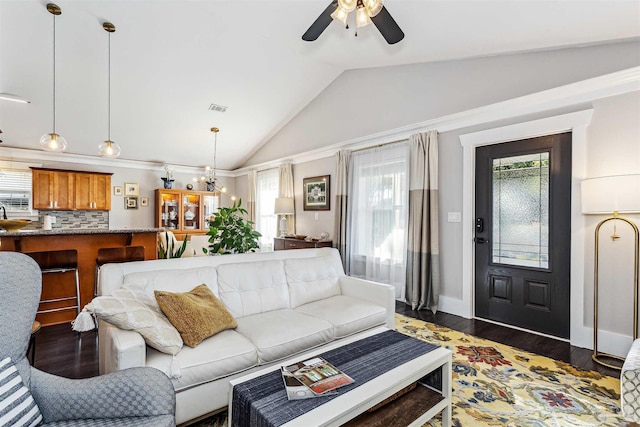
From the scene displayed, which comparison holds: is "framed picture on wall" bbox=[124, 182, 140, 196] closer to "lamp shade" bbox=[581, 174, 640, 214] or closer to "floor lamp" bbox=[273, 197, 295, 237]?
"floor lamp" bbox=[273, 197, 295, 237]

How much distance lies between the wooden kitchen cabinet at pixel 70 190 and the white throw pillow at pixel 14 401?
6093mm

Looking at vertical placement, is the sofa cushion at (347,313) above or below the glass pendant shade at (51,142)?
below

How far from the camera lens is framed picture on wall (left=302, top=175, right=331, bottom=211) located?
18.4 feet

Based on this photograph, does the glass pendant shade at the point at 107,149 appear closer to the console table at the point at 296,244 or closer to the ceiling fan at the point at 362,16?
the ceiling fan at the point at 362,16

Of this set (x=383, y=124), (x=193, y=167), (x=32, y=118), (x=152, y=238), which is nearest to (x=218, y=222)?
(x=152, y=238)

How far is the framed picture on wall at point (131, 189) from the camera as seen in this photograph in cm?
688

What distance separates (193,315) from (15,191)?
6.19 metres

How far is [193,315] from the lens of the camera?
1.87m

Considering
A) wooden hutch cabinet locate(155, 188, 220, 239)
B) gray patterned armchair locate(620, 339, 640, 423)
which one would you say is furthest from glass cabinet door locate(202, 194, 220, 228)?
gray patterned armchair locate(620, 339, 640, 423)

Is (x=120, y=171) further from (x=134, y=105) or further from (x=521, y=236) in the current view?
(x=521, y=236)

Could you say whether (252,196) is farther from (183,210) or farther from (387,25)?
(387,25)

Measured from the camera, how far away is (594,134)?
2.83 m

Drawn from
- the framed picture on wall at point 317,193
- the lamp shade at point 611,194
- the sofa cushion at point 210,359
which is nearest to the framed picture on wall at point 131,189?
the framed picture on wall at point 317,193

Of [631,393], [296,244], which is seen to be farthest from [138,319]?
[296,244]
